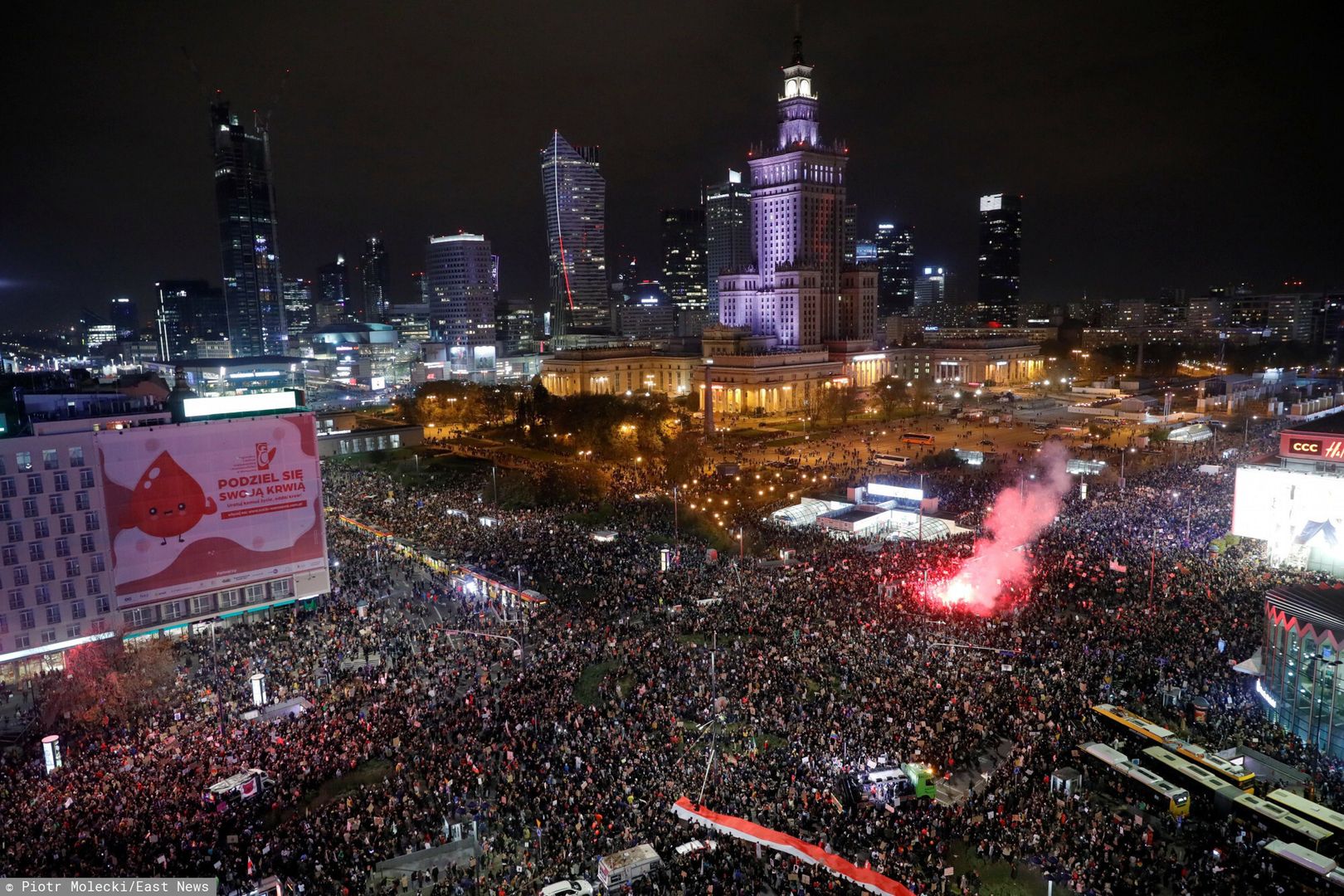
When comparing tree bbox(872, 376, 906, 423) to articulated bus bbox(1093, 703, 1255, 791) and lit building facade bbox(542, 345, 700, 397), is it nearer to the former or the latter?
lit building facade bbox(542, 345, 700, 397)

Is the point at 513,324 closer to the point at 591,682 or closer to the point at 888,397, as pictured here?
the point at 888,397

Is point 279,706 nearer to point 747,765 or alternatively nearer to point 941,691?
point 747,765

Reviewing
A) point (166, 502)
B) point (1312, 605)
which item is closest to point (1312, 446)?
point (1312, 605)

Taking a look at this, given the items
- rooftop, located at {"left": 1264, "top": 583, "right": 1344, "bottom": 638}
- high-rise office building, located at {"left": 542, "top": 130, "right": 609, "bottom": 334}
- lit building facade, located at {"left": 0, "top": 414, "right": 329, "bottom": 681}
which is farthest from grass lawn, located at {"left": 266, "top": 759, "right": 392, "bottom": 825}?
high-rise office building, located at {"left": 542, "top": 130, "right": 609, "bottom": 334}

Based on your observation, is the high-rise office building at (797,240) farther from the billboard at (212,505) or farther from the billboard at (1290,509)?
the billboard at (212,505)

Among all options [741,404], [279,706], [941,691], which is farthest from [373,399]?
[941,691]

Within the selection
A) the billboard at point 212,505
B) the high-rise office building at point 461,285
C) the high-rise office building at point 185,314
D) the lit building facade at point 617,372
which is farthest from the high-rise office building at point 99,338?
the billboard at point 212,505
